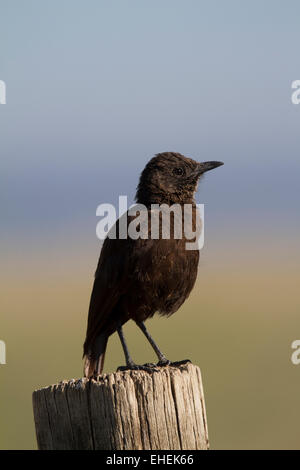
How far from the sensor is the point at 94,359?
6.16m

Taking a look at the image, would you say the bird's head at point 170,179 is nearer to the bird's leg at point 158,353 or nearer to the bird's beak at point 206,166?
the bird's beak at point 206,166

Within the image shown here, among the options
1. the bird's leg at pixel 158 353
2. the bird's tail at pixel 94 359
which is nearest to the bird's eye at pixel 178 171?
the bird's leg at pixel 158 353

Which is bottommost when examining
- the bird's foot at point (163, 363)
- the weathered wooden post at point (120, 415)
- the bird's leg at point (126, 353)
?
the weathered wooden post at point (120, 415)

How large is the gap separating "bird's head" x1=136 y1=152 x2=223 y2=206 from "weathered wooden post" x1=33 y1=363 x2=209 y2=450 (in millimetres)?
2482

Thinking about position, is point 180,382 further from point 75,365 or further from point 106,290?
point 75,365

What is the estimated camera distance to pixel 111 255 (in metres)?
6.36

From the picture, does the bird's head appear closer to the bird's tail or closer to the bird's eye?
the bird's eye

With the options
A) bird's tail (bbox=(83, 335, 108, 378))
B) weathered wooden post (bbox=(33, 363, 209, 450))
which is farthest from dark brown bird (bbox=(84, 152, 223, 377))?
weathered wooden post (bbox=(33, 363, 209, 450))

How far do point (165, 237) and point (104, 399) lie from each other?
2.17 meters

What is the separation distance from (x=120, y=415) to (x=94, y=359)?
189 centimetres

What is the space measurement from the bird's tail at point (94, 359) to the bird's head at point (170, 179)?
50.9 inches

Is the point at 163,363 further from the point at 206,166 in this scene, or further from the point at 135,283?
the point at 206,166

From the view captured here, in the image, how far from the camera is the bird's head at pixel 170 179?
6.71m

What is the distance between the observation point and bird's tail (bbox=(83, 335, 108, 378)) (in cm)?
611
